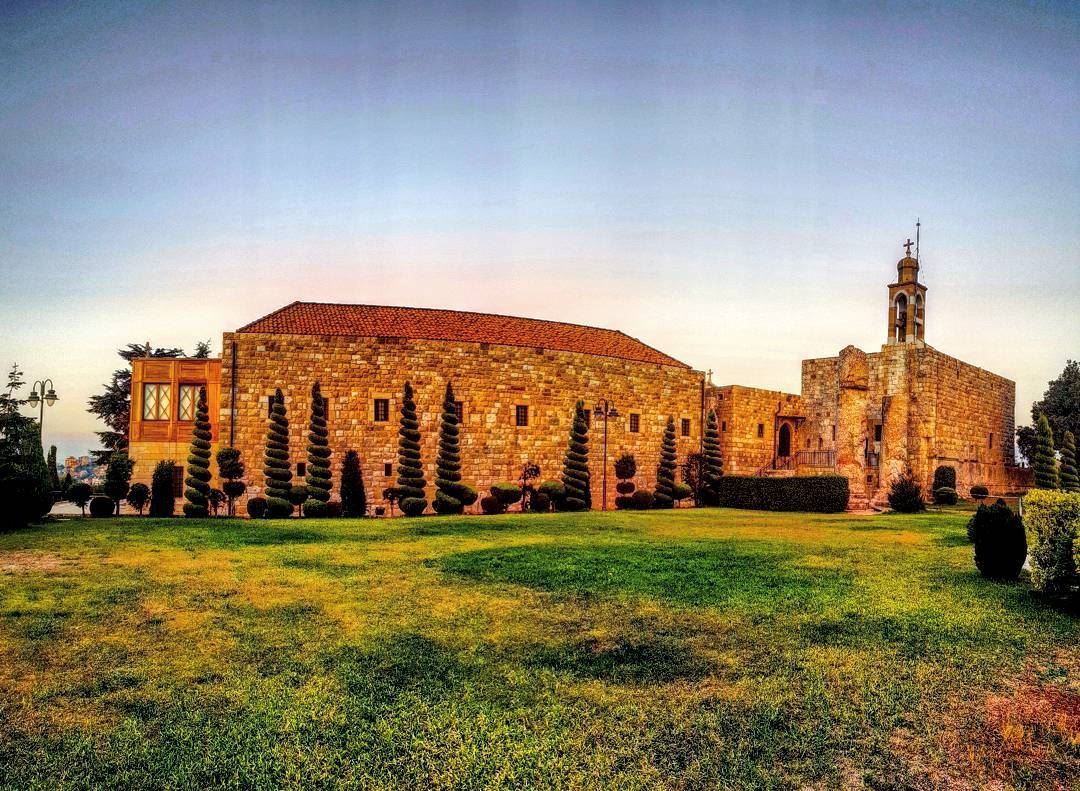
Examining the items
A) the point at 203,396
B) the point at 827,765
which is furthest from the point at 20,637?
the point at 203,396

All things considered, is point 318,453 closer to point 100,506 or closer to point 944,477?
point 100,506

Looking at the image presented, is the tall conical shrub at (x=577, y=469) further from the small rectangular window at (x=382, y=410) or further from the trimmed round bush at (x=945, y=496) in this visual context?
the trimmed round bush at (x=945, y=496)

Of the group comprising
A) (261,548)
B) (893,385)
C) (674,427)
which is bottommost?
(261,548)

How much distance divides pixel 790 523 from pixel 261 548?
43.6 ft

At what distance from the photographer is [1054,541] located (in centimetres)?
865

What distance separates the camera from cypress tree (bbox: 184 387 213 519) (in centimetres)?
2234

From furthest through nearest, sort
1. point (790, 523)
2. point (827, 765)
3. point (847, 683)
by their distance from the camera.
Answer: point (790, 523) → point (847, 683) → point (827, 765)

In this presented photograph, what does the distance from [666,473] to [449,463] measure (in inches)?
383

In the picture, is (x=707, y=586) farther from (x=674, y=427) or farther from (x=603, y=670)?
(x=674, y=427)

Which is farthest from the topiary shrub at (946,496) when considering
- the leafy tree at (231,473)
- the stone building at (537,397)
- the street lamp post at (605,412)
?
the leafy tree at (231,473)

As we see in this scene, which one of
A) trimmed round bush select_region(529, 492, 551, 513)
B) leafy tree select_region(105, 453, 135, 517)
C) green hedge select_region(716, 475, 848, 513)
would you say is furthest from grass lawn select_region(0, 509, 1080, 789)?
trimmed round bush select_region(529, 492, 551, 513)

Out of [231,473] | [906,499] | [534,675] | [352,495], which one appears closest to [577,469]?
[352,495]

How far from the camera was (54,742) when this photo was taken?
518cm

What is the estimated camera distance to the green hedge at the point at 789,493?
2447 cm
